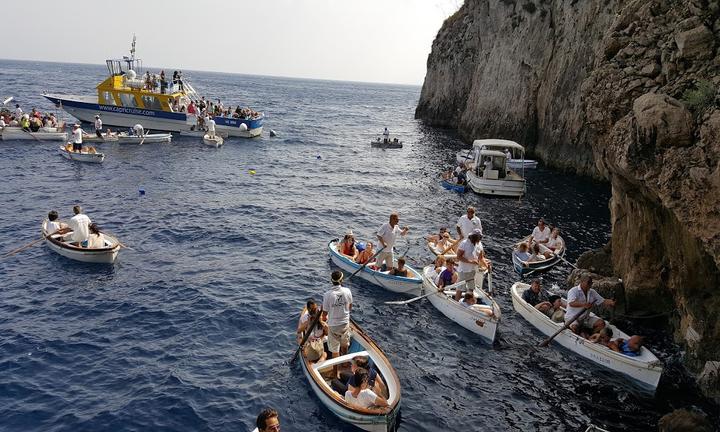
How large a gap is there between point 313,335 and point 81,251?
455 inches

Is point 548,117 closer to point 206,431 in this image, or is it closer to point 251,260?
point 251,260

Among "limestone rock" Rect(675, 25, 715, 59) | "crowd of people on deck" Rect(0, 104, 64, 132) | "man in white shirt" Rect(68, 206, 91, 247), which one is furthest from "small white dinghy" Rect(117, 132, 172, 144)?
"limestone rock" Rect(675, 25, 715, 59)

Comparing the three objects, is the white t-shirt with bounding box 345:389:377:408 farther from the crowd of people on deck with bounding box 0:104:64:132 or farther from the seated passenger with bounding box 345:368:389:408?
the crowd of people on deck with bounding box 0:104:64:132

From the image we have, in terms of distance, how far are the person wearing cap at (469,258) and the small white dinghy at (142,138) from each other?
37.3m

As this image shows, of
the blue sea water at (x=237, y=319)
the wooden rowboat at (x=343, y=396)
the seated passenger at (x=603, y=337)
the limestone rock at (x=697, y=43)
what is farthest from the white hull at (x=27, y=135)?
the limestone rock at (x=697, y=43)

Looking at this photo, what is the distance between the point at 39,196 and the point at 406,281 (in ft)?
74.2

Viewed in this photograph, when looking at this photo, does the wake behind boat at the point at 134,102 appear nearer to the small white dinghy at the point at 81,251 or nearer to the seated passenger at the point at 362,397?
the small white dinghy at the point at 81,251

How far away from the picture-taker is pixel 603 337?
15102mm

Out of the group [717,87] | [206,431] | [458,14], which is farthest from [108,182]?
[458,14]

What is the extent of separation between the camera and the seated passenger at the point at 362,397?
456 inches

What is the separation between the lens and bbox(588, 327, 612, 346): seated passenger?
15062 mm

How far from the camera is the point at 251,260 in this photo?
22.4m

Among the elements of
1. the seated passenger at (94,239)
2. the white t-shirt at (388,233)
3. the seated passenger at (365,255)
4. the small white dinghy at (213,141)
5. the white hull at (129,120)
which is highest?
the white hull at (129,120)

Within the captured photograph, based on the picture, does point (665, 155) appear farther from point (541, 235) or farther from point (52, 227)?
point (52, 227)
